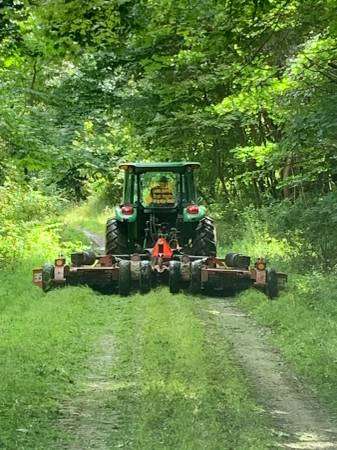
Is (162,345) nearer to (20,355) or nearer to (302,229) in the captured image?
(20,355)

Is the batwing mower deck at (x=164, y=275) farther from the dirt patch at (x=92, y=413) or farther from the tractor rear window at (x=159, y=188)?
the dirt patch at (x=92, y=413)

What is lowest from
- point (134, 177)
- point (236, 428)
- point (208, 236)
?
point (236, 428)

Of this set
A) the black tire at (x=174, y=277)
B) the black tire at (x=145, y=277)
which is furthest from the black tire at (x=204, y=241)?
the black tire at (x=145, y=277)

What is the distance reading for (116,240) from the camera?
1327 centimetres

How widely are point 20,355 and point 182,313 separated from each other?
9.49ft

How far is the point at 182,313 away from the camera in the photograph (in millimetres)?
9297

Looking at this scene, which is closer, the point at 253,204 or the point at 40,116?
the point at 40,116

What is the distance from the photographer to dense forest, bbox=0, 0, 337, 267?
6.64 meters

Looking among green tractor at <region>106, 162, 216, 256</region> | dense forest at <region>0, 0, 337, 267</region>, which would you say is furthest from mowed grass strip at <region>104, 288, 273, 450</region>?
green tractor at <region>106, 162, 216, 256</region>

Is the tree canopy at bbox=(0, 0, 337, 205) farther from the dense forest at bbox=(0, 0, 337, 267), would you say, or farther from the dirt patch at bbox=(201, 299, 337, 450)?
the dirt patch at bbox=(201, 299, 337, 450)

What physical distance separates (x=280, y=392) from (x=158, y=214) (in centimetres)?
743

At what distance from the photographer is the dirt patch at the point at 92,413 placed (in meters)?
4.88

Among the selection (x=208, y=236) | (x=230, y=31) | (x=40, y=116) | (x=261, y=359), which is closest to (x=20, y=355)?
(x=261, y=359)

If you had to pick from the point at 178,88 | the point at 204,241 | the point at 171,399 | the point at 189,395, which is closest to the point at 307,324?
the point at 189,395
